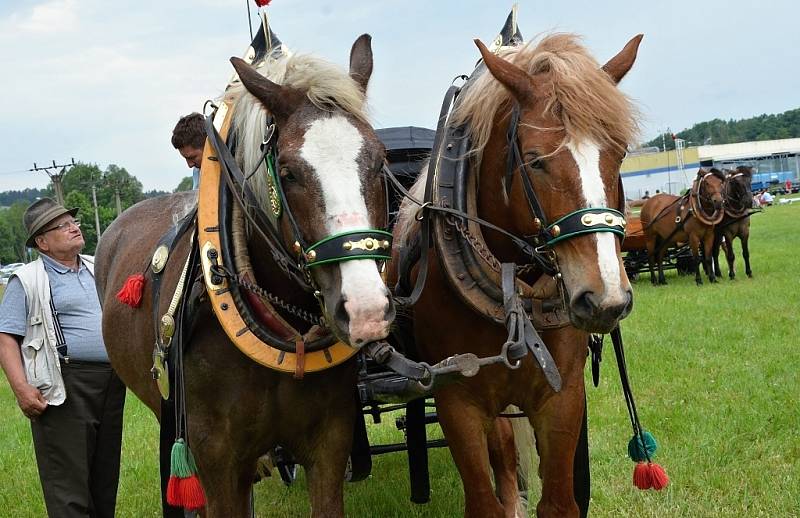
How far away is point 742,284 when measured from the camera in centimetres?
1223

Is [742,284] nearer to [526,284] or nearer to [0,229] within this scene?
[526,284]

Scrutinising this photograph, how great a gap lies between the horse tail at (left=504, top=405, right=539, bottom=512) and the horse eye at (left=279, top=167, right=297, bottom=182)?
1.95 meters

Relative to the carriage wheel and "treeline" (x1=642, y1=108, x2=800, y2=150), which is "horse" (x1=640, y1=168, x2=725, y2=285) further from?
"treeline" (x1=642, y1=108, x2=800, y2=150)

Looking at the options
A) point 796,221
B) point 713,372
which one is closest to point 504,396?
point 713,372

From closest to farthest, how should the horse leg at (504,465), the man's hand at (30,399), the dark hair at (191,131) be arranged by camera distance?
the horse leg at (504,465) < the man's hand at (30,399) < the dark hair at (191,131)

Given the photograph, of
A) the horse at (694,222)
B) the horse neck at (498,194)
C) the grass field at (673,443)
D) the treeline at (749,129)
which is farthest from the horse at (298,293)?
the treeline at (749,129)

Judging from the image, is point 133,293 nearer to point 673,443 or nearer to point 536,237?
point 536,237

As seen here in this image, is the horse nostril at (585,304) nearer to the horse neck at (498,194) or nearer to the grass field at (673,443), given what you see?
the horse neck at (498,194)

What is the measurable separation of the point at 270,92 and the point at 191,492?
134cm

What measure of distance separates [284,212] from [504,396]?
1108 millimetres

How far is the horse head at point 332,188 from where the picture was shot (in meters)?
2.10

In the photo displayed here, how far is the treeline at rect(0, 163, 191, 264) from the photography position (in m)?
46.0

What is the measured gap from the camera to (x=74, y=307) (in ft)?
13.0

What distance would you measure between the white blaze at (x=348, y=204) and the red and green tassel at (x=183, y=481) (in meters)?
0.91
